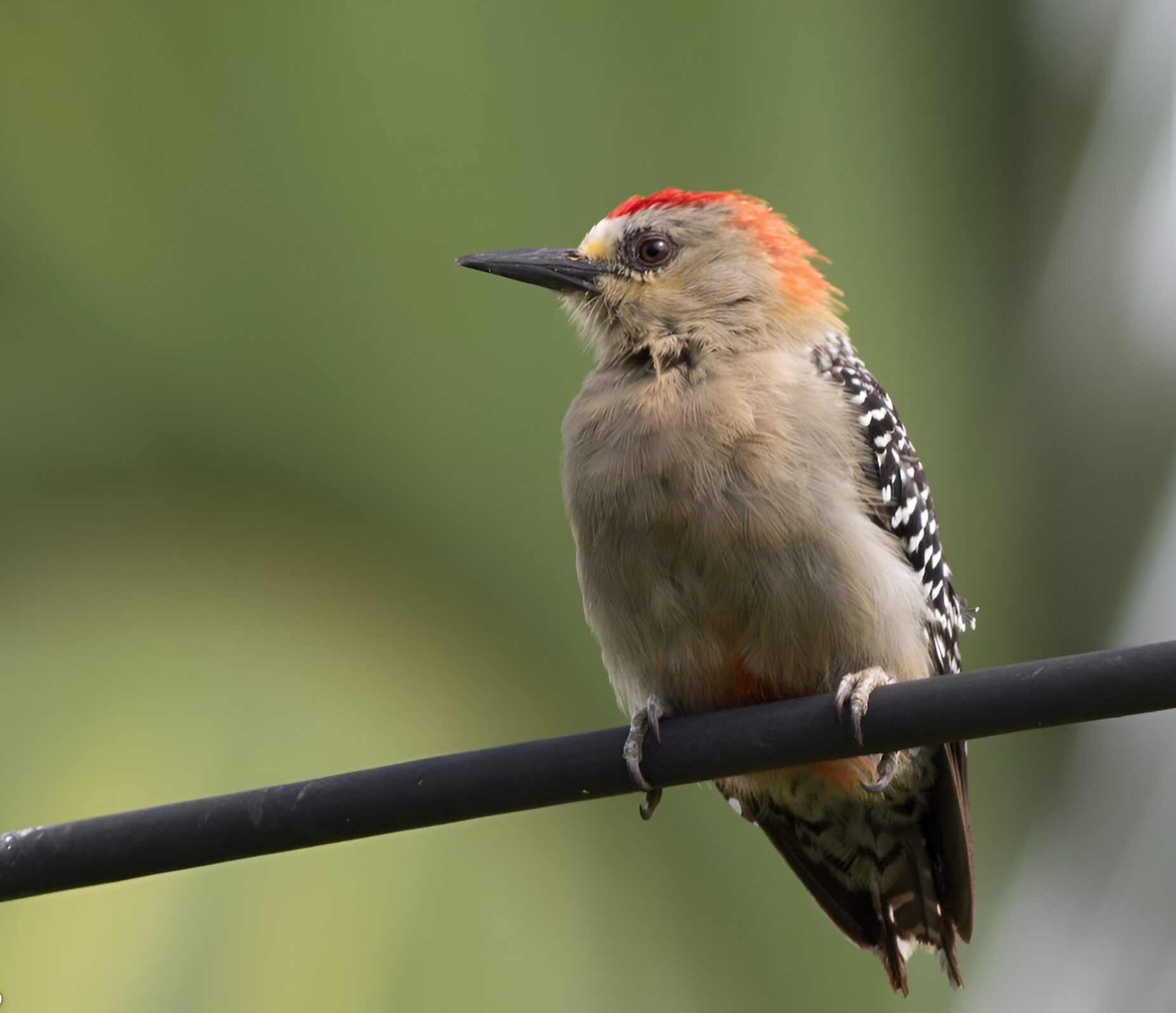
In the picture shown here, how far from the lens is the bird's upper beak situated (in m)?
4.78

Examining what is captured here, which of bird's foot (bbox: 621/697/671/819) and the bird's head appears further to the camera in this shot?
the bird's head

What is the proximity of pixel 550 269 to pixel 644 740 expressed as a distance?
6.39 feet

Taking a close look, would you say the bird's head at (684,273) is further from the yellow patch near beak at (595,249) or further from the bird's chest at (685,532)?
the bird's chest at (685,532)

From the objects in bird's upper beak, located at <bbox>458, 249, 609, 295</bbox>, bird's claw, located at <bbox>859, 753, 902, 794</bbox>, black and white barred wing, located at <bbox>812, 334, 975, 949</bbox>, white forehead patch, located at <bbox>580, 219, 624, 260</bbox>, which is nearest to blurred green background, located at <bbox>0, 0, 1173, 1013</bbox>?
white forehead patch, located at <bbox>580, 219, 624, 260</bbox>

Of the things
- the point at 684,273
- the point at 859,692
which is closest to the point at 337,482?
the point at 684,273

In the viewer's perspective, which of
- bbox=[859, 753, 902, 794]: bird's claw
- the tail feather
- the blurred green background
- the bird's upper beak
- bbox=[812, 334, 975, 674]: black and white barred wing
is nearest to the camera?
bbox=[859, 753, 902, 794]: bird's claw

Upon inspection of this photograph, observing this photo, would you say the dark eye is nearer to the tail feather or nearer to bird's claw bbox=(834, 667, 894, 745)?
bird's claw bbox=(834, 667, 894, 745)

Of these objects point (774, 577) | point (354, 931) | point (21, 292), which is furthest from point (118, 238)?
point (774, 577)

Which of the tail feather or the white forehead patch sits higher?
the white forehead patch

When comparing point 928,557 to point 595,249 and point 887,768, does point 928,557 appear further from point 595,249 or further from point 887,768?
point 595,249

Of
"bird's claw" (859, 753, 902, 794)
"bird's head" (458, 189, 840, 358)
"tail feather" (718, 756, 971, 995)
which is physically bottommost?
"tail feather" (718, 756, 971, 995)

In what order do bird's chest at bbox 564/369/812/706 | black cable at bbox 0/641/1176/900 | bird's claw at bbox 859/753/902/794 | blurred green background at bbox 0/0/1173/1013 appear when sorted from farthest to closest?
blurred green background at bbox 0/0/1173/1013 → bird's claw at bbox 859/753/902/794 → bird's chest at bbox 564/369/812/706 → black cable at bbox 0/641/1176/900

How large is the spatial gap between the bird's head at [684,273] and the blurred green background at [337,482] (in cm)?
134

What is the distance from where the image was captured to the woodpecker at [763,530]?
153 inches
